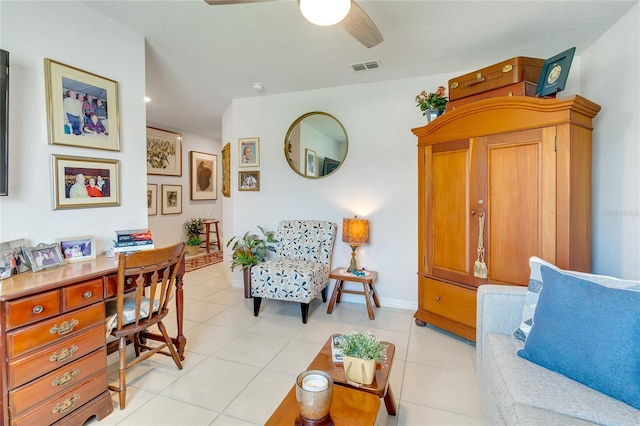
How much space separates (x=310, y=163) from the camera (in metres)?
3.58

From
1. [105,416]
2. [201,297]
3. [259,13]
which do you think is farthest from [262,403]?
[259,13]

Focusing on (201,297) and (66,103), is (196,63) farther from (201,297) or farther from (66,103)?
(201,297)

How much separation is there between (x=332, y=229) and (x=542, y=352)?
224 cm

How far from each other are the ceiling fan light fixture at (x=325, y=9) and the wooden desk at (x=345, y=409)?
1.63m

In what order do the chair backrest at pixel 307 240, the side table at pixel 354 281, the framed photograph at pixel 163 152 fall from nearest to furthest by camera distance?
1. the side table at pixel 354 281
2. the chair backrest at pixel 307 240
3. the framed photograph at pixel 163 152

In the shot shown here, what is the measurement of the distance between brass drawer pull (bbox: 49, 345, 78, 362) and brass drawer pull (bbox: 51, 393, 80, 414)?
0.21m

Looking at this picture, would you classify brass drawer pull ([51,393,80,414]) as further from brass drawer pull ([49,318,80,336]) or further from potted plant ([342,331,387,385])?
potted plant ([342,331,387,385])

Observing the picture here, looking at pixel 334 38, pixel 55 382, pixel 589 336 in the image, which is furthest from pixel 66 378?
pixel 334 38

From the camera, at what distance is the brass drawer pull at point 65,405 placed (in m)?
1.41

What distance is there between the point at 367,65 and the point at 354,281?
6.82ft

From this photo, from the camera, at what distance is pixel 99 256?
1.97 metres

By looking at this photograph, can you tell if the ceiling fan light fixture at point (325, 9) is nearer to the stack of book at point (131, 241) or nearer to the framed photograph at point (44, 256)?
the stack of book at point (131, 241)

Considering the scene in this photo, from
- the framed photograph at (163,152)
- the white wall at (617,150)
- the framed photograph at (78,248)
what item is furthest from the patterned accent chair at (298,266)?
the framed photograph at (163,152)

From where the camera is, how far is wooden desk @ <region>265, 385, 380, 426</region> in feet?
3.49
